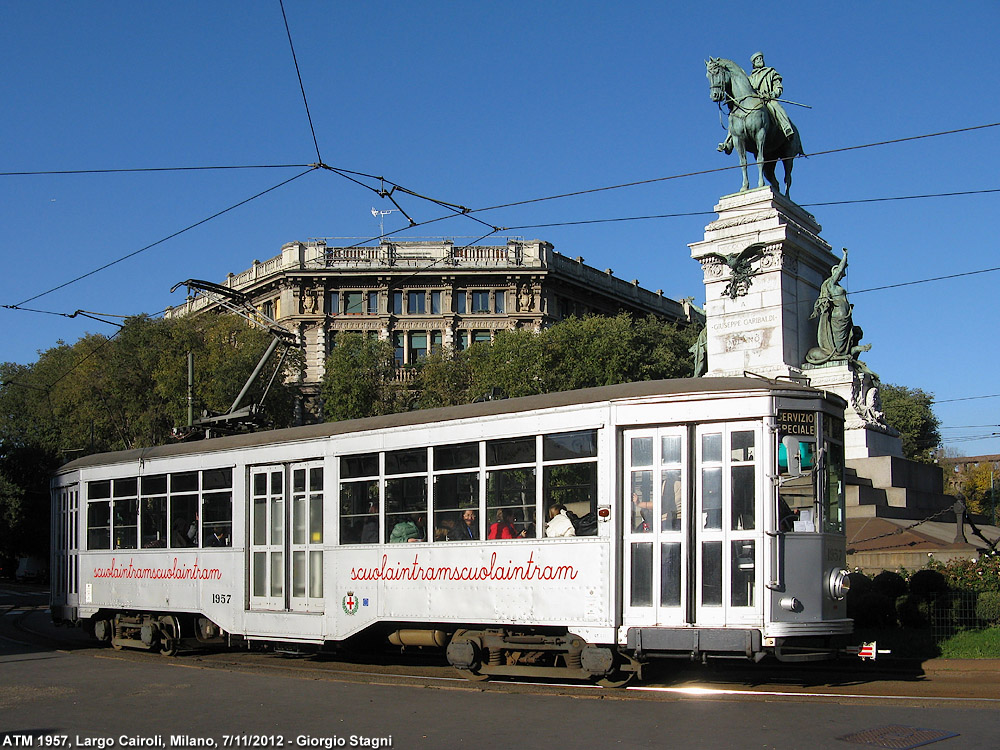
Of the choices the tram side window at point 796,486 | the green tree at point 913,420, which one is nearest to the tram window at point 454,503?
the tram side window at point 796,486

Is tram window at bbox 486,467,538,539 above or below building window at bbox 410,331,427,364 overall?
below

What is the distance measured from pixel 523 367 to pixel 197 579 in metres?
33.6

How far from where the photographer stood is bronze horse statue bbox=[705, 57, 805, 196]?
26.3 meters

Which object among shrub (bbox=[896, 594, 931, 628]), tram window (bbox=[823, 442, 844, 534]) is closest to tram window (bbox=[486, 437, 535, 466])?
tram window (bbox=[823, 442, 844, 534])

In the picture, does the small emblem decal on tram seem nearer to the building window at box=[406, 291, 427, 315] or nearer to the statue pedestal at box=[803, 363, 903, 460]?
the statue pedestal at box=[803, 363, 903, 460]

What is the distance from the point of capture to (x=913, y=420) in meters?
63.0

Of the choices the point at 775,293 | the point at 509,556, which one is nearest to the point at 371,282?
the point at 775,293

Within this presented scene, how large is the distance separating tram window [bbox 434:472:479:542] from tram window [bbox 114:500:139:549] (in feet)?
22.0

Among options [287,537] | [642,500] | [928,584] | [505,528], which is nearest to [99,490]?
[287,537]

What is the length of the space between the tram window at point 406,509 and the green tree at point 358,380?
39.4m

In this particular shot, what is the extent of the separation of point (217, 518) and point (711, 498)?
7.90m

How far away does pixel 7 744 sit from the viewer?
895cm

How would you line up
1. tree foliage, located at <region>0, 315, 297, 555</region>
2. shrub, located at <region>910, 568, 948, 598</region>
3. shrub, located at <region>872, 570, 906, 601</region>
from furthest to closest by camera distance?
1. tree foliage, located at <region>0, 315, 297, 555</region>
2. shrub, located at <region>872, 570, 906, 601</region>
3. shrub, located at <region>910, 568, 948, 598</region>

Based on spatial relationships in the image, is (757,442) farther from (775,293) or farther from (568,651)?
(775,293)
